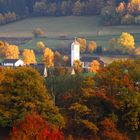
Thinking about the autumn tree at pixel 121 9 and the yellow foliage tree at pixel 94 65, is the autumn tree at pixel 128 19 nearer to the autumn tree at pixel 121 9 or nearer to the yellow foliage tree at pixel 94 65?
the autumn tree at pixel 121 9

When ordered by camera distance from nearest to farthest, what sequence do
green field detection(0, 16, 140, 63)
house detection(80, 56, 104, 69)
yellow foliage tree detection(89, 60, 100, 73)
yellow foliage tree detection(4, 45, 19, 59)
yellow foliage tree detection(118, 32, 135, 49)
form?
yellow foliage tree detection(89, 60, 100, 73) → house detection(80, 56, 104, 69) → yellow foliage tree detection(118, 32, 135, 49) → yellow foliage tree detection(4, 45, 19, 59) → green field detection(0, 16, 140, 63)

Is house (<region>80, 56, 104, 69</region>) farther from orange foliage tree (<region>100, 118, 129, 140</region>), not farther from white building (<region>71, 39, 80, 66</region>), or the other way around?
orange foliage tree (<region>100, 118, 129, 140</region>)

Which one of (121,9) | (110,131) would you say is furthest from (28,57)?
(110,131)

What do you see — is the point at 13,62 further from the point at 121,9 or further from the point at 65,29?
the point at 121,9

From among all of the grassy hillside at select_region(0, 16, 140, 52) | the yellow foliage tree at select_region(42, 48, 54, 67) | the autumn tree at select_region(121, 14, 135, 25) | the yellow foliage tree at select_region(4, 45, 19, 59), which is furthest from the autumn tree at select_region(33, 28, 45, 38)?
the yellow foliage tree at select_region(42, 48, 54, 67)

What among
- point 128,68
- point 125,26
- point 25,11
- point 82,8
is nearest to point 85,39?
point 125,26

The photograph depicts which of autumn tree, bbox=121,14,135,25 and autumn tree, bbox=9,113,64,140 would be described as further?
autumn tree, bbox=121,14,135,25

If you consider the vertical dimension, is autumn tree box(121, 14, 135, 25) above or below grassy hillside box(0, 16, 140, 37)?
above

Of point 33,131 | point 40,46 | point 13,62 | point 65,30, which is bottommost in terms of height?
point 13,62
